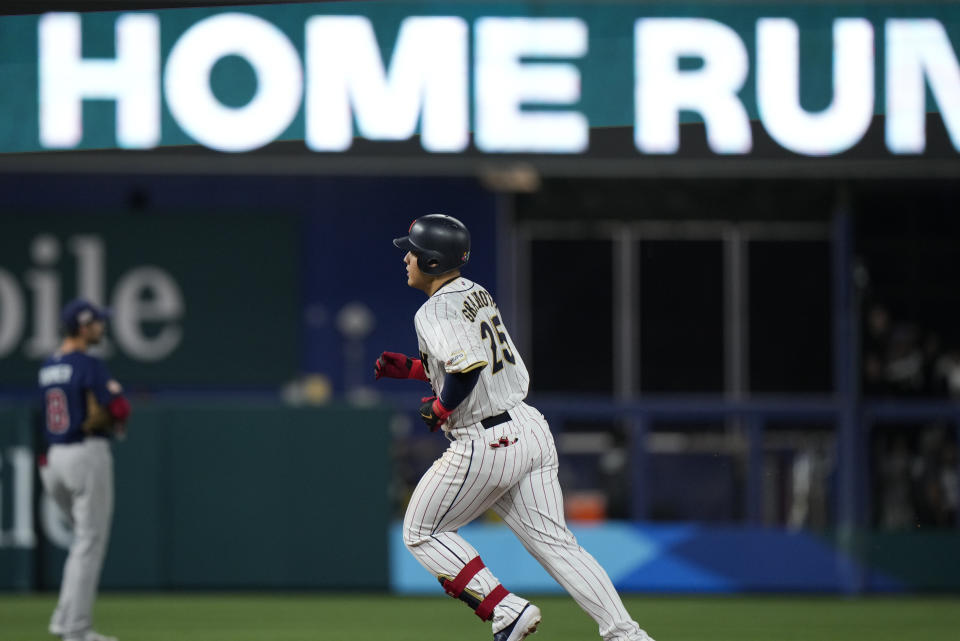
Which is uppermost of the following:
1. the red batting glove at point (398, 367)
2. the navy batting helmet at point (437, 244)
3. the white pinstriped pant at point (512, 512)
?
the navy batting helmet at point (437, 244)

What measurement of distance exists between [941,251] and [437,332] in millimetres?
8841

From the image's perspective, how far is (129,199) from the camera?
15117 mm

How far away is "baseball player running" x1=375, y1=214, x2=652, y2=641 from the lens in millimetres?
6484

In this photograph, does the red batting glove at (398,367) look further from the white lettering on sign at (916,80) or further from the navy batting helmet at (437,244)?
the white lettering on sign at (916,80)

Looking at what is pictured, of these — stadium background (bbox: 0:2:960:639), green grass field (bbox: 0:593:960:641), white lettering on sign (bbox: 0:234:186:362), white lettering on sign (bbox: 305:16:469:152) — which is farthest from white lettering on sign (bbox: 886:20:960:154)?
white lettering on sign (bbox: 0:234:186:362)

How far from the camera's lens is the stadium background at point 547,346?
1138 cm

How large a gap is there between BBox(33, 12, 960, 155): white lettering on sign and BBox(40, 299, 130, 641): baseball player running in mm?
3042

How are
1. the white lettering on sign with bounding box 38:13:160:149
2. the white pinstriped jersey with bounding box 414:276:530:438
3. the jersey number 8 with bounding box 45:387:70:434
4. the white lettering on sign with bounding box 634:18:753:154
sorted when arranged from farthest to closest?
the white lettering on sign with bounding box 634:18:753:154 → the white lettering on sign with bounding box 38:13:160:149 → the jersey number 8 with bounding box 45:387:70:434 → the white pinstriped jersey with bounding box 414:276:530:438

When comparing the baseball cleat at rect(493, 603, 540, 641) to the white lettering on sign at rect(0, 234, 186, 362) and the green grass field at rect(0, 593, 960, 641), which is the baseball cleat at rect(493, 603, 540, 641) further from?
the white lettering on sign at rect(0, 234, 186, 362)

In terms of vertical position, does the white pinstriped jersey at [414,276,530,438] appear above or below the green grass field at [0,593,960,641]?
above

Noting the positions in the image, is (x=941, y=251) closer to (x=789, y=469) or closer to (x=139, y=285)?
(x=789, y=469)

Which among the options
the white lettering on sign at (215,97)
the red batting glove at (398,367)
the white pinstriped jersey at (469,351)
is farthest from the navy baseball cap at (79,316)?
the white lettering on sign at (215,97)

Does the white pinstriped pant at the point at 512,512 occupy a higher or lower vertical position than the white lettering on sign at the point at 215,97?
lower

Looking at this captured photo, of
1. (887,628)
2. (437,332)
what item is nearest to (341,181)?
(887,628)
